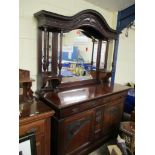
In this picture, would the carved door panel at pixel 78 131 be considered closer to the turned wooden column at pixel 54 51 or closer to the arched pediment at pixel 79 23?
the turned wooden column at pixel 54 51

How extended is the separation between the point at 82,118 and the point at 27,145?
80 cm

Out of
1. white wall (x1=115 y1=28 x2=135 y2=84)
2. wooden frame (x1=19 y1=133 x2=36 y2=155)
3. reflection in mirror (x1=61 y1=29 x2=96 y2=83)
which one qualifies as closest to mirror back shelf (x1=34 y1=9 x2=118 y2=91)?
reflection in mirror (x1=61 y1=29 x2=96 y2=83)

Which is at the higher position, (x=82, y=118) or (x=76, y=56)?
(x=76, y=56)

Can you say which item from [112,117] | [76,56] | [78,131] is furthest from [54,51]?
[112,117]

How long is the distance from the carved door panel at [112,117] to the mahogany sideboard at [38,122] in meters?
0.95

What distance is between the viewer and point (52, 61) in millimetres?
1873

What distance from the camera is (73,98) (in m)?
1.74

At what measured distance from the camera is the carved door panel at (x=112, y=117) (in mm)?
2179

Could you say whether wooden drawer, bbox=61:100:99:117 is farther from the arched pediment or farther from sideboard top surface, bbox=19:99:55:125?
the arched pediment

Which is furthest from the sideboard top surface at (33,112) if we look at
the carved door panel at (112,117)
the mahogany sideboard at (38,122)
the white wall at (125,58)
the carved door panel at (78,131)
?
the white wall at (125,58)

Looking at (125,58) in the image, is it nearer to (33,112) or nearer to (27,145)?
(33,112)

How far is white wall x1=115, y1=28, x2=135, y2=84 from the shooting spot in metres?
3.08
